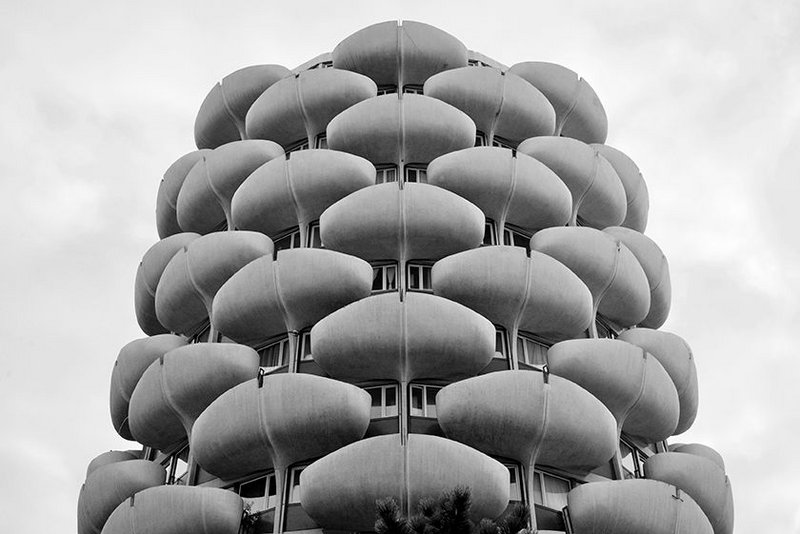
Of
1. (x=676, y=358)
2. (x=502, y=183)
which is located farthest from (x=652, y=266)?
(x=502, y=183)

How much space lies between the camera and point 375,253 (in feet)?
115

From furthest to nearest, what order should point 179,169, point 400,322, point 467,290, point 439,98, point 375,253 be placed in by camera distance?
point 179,169, point 439,98, point 375,253, point 467,290, point 400,322

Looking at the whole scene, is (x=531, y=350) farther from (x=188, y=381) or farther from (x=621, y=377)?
(x=188, y=381)

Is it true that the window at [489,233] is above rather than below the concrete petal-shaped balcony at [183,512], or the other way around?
above

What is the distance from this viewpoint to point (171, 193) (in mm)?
43594

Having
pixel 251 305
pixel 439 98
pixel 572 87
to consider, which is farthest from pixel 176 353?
pixel 572 87

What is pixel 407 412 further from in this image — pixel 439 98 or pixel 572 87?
pixel 572 87

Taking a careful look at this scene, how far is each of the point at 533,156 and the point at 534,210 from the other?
274 centimetres

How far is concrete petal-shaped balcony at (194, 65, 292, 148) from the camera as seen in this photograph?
44.3 m

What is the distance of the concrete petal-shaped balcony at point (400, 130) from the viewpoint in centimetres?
3841

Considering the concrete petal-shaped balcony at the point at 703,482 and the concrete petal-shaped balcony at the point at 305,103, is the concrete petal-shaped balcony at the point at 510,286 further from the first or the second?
the concrete petal-shaped balcony at the point at 305,103

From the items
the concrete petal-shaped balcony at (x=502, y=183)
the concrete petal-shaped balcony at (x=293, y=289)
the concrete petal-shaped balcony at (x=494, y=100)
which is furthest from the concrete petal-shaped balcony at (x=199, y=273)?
the concrete petal-shaped balcony at (x=494, y=100)

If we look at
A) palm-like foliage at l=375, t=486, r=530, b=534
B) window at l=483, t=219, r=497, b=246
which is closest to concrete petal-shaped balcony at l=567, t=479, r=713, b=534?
palm-like foliage at l=375, t=486, r=530, b=534

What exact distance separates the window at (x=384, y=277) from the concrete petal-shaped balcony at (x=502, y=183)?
10.9ft
